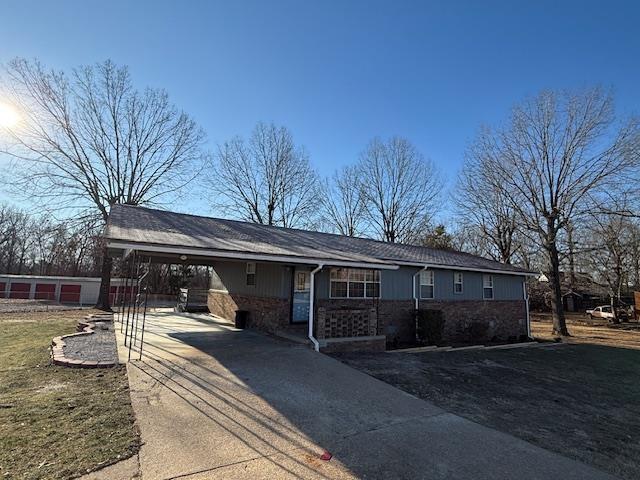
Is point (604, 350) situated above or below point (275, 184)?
below

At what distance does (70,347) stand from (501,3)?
1369cm

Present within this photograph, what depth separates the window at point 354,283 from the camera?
12.0m

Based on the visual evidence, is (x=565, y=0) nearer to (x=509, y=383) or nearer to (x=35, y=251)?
(x=509, y=383)

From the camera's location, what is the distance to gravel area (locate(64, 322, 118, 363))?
291 inches

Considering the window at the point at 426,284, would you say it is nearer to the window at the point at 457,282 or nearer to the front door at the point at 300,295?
the window at the point at 457,282

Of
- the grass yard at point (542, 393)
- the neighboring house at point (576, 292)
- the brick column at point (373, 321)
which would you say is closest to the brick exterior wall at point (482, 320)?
the grass yard at point (542, 393)

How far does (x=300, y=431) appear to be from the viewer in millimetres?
4480

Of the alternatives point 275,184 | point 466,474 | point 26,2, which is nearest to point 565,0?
point 466,474

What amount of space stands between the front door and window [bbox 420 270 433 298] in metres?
4.76

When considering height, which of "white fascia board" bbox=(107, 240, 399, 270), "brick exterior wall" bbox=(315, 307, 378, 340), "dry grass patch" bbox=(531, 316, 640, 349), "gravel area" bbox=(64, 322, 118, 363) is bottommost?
"dry grass patch" bbox=(531, 316, 640, 349)

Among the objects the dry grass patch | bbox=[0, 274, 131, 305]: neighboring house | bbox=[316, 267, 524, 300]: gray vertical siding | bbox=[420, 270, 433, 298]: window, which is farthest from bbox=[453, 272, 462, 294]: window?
bbox=[0, 274, 131, 305]: neighboring house

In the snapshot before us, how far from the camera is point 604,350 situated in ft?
48.1

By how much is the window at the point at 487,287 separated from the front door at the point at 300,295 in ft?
28.3

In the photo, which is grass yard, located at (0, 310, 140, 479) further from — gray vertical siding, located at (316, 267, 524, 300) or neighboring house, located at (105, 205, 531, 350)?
gray vertical siding, located at (316, 267, 524, 300)
